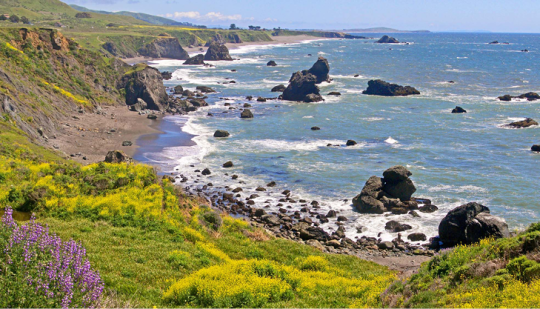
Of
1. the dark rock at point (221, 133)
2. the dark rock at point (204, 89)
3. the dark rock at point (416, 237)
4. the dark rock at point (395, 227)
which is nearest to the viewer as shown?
the dark rock at point (416, 237)

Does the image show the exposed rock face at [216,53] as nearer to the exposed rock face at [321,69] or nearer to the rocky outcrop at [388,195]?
the exposed rock face at [321,69]

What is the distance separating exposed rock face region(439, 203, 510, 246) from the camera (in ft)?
85.3

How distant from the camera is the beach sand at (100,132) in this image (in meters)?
42.8

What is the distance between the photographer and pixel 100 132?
5159cm

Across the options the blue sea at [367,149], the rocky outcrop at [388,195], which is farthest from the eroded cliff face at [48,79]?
the rocky outcrop at [388,195]

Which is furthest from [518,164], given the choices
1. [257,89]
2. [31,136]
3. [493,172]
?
[257,89]

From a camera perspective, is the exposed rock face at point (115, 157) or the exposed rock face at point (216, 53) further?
the exposed rock face at point (216, 53)

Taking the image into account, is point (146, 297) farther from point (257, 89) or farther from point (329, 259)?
point (257, 89)

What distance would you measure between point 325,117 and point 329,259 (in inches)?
1998

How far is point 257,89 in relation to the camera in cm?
9769

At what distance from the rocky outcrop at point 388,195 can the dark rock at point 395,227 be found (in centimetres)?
255

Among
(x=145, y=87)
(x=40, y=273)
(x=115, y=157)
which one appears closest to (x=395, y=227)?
(x=115, y=157)

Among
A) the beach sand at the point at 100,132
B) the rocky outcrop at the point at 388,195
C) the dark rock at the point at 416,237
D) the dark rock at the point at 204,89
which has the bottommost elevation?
the dark rock at the point at 416,237

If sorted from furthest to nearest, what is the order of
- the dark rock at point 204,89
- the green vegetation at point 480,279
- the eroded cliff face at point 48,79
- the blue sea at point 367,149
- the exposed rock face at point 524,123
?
the dark rock at point 204,89 < the exposed rock face at point 524,123 < the eroded cliff face at point 48,79 < the blue sea at point 367,149 < the green vegetation at point 480,279
